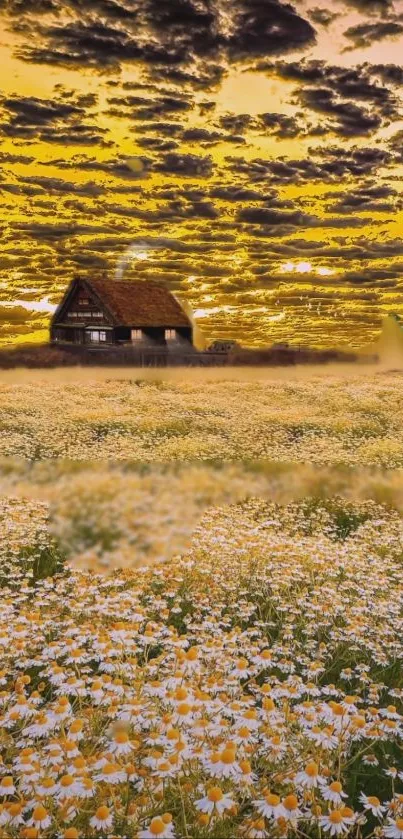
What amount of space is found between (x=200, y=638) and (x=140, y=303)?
43.1 meters

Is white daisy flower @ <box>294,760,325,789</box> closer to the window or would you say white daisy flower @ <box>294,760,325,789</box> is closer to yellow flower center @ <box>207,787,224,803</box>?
yellow flower center @ <box>207,787,224,803</box>

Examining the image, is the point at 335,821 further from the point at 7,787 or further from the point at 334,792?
the point at 7,787

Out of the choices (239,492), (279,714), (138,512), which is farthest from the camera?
(239,492)

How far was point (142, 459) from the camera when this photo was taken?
49.1 feet

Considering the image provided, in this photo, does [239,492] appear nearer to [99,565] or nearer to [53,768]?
[99,565]

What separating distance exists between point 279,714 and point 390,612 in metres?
2.85

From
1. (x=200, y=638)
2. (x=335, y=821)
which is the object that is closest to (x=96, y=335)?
(x=200, y=638)

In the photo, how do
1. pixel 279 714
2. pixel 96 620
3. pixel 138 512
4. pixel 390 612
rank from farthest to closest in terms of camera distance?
1. pixel 138 512
2. pixel 390 612
3. pixel 96 620
4. pixel 279 714

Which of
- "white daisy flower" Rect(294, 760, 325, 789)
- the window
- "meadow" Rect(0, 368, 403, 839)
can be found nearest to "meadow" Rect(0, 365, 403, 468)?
"meadow" Rect(0, 368, 403, 839)

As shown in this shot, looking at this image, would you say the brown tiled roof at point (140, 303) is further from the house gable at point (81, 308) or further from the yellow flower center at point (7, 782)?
the yellow flower center at point (7, 782)

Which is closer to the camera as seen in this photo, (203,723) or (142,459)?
(203,723)

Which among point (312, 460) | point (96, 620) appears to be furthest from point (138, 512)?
point (312, 460)

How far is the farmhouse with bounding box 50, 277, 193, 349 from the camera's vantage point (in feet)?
152

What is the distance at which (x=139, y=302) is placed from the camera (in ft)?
157
